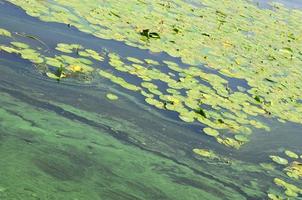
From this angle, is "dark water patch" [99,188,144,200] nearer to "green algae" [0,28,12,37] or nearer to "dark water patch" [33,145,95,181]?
"dark water patch" [33,145,95,181]

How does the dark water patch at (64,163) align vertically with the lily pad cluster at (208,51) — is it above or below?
below

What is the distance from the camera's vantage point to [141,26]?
235 inches

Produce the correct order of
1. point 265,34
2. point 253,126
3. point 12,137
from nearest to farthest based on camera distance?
point 12,137 → point 253,126 → point 265,34

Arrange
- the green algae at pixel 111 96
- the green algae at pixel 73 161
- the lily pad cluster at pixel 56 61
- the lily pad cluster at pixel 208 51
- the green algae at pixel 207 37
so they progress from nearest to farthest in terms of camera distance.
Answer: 1. the green algae at pixel 73 161
2. the green algae at pixel 111 96
3. the lily pad cluster at pixel 56 61
4. the lily pad cluster at pixel 208 51
5. the green algae at pixel 207 37

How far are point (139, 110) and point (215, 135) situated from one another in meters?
0.69

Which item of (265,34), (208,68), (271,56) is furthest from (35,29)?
(265,34)

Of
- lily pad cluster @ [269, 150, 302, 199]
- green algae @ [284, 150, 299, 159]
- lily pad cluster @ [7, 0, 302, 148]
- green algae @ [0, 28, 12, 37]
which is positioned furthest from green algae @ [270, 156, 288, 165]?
green algae @ [0, 28, 12, 37]

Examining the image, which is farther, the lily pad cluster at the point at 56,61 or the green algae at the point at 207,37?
the green algae at the point at 207,37

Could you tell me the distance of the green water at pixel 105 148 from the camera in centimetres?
283

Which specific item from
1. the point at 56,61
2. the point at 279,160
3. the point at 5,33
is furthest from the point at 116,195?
the point at 5,33

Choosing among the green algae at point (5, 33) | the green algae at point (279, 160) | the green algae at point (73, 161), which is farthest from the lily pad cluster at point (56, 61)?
the green algae at point (279, 160)

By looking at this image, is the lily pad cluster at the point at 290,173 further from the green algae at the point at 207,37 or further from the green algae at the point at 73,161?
the green algae at the point at 207,37

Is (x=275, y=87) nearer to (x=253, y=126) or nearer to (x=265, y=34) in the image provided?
(x=253, y=126)

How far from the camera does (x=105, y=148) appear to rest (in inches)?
131
